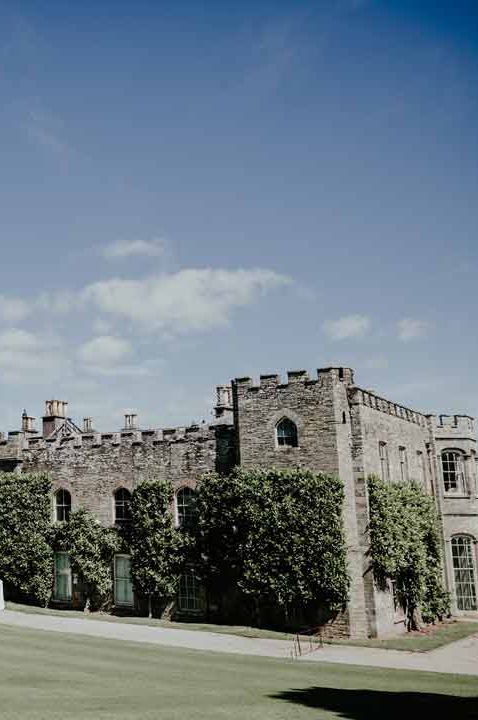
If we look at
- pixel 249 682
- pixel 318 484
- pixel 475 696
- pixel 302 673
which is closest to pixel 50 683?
pixel 249 682

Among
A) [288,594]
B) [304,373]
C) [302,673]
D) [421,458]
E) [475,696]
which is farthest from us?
[421,458]

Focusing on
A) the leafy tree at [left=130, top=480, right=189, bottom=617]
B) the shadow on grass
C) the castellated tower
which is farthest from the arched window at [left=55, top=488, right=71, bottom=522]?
the shadow on grass

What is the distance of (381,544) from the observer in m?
29.2

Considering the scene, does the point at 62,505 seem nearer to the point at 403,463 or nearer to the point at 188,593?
the point at 188,593

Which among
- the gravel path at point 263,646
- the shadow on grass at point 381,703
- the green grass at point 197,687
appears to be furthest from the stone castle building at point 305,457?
the shadow on grass at point 381,703

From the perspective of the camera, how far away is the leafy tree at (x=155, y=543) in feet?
105

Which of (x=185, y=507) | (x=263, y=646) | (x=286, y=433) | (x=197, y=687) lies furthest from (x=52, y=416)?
(x=197, y=687)

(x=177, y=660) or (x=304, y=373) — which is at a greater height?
(x=304, y=373)

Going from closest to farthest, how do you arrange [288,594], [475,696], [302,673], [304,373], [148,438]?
1. [475,696]
2. [302,673]
3. [288,594]
4. [304,373]
5. [148,438]

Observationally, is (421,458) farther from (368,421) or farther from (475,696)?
(475,696)

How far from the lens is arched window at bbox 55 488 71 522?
35.7 metres

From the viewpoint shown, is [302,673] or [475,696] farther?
[302,673]

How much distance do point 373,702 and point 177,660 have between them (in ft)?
23.6

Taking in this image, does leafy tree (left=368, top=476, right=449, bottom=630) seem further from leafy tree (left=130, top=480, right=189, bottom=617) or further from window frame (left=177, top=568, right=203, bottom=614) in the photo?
leafy tree (left=130, top=480, right=189, bottom=617)
